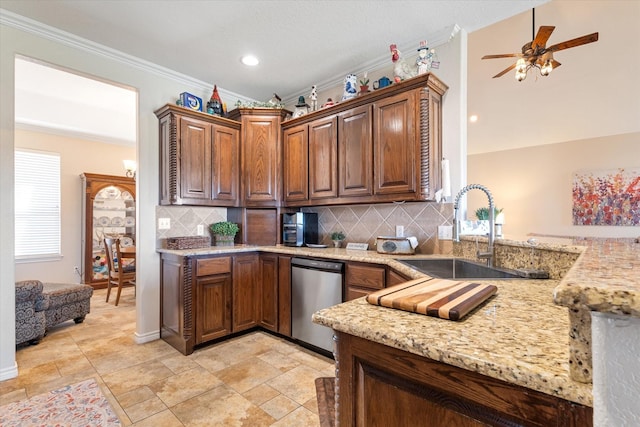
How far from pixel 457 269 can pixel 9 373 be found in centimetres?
338

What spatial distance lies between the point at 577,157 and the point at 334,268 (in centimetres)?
495

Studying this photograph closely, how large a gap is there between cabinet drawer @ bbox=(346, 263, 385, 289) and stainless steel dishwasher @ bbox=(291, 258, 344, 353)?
95 millimetres

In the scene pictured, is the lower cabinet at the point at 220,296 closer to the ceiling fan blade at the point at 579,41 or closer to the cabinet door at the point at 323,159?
the cabinet door at the point at 323,159

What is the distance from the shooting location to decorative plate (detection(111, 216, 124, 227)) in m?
5.32

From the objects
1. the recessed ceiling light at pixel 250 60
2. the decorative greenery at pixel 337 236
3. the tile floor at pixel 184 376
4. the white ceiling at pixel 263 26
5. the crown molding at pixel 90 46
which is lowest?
the tile floor at pixel 184 376

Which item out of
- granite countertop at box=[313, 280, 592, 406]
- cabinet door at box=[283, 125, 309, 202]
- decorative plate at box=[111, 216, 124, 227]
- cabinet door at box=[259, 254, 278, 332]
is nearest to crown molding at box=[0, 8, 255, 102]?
cabinet door at box=[283, 125, 309, 202]

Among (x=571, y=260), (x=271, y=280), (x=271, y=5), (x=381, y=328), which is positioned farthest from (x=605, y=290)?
(x=271, y=280)

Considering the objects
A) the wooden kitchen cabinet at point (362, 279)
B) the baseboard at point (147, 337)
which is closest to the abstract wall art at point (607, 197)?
the wooden kitchen cabinet at point (362, 279)

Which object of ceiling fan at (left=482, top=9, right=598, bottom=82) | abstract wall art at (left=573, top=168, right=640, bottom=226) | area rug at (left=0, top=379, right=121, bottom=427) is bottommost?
area rug at (left=0, top=379, right=121, bottom=427)

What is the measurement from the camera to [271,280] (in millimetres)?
3051

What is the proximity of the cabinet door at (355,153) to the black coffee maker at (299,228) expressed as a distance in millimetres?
636

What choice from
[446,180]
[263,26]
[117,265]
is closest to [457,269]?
[446,180]

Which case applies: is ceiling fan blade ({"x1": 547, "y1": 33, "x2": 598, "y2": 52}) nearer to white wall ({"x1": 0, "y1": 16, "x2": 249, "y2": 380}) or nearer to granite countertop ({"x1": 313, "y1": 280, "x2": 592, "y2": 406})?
granite countertop ({"x1": 313, "y1": 280, "x2": 592, "y2": 406})

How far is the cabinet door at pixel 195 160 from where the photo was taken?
298 centimetres
